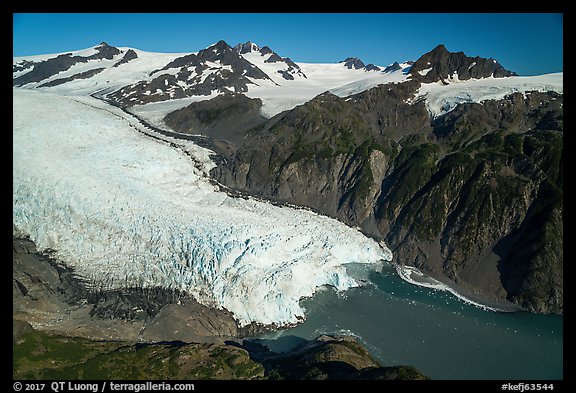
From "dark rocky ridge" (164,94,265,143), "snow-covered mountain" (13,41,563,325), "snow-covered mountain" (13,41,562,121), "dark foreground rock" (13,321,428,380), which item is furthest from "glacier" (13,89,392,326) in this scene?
"snow-covered mountain" (13,41,562,121)

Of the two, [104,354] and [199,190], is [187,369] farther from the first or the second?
[199,190]

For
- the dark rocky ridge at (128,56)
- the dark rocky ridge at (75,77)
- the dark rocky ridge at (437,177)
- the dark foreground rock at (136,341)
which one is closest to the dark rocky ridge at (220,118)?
the dark rocky ridge at (437,177)

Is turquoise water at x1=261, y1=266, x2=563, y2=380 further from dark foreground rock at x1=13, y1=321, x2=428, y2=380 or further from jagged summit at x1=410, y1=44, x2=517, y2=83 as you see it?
jagged summit at x1=410, y1=44, x2=517, y2=83

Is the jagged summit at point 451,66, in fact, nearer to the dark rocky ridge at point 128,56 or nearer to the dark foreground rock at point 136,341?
the dark foreground rock at point 136,341
